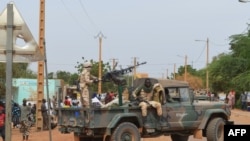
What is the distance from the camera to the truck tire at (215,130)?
15.7 metres

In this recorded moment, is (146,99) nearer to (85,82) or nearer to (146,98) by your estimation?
(146,98)

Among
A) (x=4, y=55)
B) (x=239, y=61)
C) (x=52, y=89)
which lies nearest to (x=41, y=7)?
(x=4, y=55)

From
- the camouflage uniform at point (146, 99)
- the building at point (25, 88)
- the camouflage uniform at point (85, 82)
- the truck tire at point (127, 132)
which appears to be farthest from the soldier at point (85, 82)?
the building at point (25, 88)

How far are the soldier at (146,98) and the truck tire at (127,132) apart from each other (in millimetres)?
502

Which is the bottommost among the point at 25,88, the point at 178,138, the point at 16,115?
the point at 178,138

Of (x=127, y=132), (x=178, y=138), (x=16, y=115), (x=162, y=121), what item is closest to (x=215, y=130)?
(x=162, y=121)

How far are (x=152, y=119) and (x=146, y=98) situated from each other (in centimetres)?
58

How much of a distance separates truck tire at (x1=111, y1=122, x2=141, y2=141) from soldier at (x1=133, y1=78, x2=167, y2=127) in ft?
1.65

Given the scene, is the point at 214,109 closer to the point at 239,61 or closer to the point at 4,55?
the point at 4,55

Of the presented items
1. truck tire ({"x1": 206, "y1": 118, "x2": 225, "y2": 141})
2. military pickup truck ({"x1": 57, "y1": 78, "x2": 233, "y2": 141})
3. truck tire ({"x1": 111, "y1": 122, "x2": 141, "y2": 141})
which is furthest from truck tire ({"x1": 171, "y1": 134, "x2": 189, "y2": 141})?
truck tire ({"x1": 111, "y1": 122, "x2": 141, "y2": 141})

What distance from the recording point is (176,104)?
601 inches

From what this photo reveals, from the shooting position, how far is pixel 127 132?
14.4 metres

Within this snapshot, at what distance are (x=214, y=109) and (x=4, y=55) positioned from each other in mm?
10605

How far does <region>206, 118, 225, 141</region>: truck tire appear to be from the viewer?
15.7m
